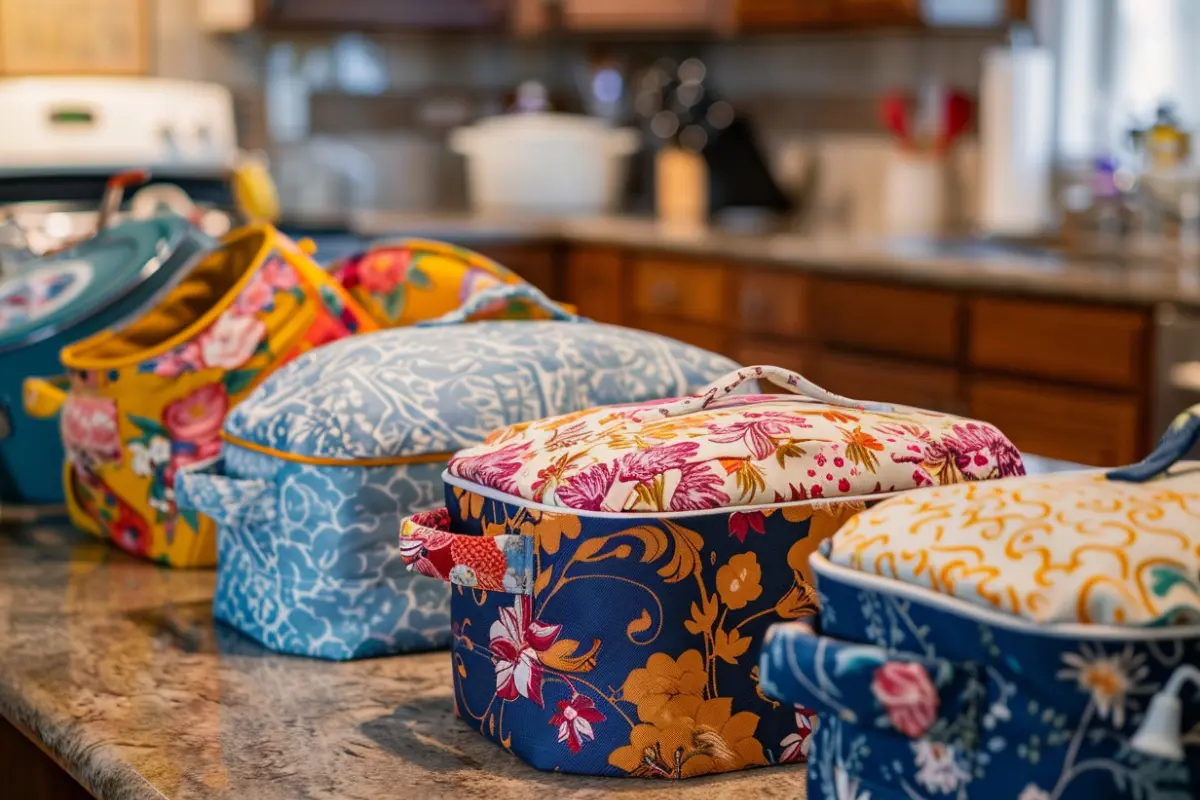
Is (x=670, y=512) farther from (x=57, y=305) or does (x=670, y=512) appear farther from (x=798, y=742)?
(x=57, y=305)

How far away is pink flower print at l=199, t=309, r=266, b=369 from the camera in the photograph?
1.23m

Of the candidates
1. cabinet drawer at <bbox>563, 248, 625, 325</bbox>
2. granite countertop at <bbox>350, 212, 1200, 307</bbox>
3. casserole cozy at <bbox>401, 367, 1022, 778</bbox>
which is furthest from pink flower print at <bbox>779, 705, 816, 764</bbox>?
cabinet drawer at <bbox>563, 248, 625, 325</bbox>

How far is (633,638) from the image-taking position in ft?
2.64

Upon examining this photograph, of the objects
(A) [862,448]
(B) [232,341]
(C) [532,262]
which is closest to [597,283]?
(C) [532,262]

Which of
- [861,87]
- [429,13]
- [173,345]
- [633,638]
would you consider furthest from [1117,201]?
[633,638]

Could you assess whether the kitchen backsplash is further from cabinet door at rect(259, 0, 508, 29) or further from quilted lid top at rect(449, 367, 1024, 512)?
quilted lid top at rect(449, 367, 1024, 512)

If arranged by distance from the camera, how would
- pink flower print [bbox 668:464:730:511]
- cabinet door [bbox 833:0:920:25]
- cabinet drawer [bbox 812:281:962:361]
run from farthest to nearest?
1. cabinet door [bbox 833:0:920:25]
2. cabinet drawer [bbox 812:281:962:361]
3. pink flower print [bbox 668:464:730:511]

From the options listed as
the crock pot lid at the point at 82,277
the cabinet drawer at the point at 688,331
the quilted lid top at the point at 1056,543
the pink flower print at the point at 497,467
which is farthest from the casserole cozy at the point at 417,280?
the cabinet drawer at the point at 688,331

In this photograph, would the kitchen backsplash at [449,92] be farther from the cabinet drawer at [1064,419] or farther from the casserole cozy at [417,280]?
the casserole cozy at [417,280]

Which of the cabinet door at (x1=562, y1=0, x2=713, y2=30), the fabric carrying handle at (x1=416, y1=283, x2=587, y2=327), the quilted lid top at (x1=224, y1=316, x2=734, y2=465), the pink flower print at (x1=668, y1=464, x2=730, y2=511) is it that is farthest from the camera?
the cabinet door at (x1=562, y1=0, x2=713, y2=30)

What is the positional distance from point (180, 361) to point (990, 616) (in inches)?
30.7

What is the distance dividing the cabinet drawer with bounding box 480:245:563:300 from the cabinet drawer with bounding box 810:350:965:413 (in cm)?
103

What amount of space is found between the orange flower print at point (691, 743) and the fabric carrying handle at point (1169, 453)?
0.23 metres

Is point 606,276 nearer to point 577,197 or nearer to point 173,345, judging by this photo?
point 577,197
